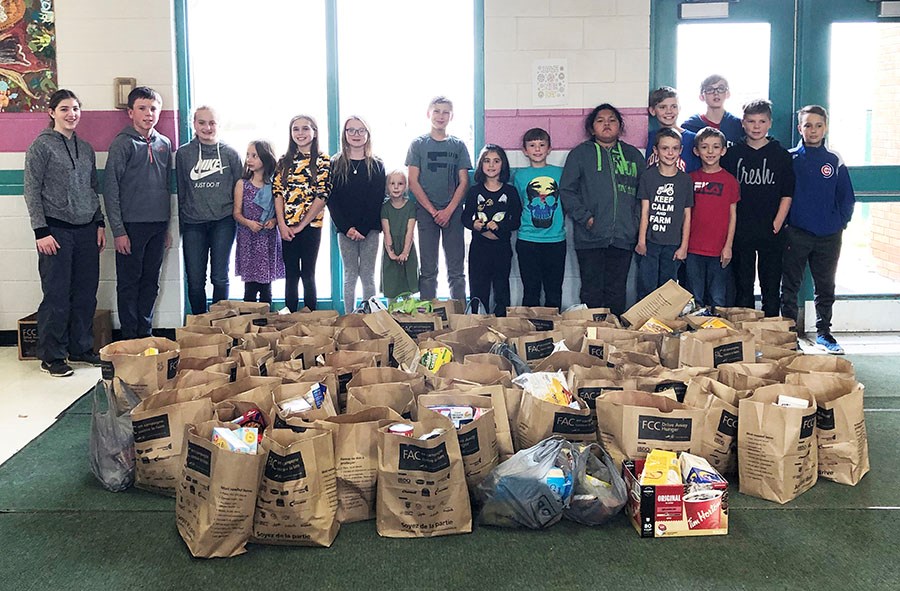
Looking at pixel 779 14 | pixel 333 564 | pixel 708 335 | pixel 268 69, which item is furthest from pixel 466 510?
pixel 779 14

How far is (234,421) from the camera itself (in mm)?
2684

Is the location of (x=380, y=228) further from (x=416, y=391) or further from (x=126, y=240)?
(x=416, y=391)

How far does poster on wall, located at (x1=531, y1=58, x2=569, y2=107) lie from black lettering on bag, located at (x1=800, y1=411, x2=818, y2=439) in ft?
9.66

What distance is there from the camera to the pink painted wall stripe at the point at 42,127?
16.6 ft

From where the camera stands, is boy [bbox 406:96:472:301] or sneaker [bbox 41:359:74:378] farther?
boy [bbox 406:96:472:301]

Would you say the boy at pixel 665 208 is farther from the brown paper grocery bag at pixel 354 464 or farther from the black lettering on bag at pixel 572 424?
the brown paper grocery bag at pixel 354 464

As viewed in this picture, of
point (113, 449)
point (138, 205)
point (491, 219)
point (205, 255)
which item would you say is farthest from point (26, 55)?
point (113, 449)

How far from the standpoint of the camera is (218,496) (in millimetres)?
2336

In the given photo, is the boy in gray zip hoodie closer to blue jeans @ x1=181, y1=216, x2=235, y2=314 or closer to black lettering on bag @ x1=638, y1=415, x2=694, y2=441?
blue jeans @ x1=181, y1=216, x2=235, y2=314

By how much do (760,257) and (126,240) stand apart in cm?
365

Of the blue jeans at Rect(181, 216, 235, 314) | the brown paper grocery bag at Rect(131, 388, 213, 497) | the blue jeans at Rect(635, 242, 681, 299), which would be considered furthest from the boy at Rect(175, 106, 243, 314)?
the blue jeans at Rect(635, 242, 681, 299)

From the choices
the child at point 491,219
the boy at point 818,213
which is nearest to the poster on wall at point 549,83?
the child at point 491,219

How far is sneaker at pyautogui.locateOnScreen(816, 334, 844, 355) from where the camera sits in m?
4.87

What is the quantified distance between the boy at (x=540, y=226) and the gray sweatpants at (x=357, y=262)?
85 cm
